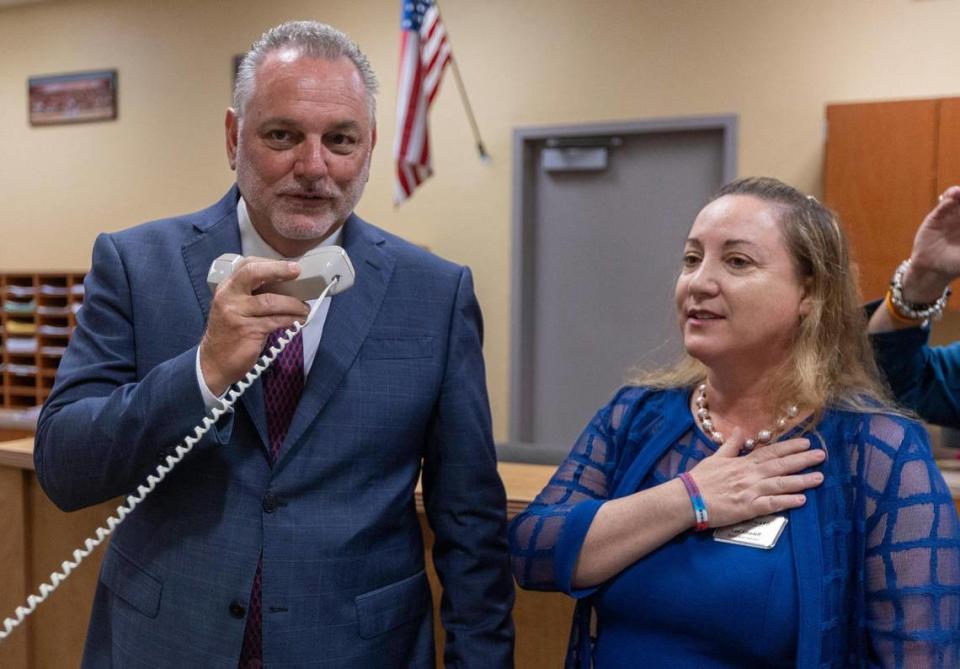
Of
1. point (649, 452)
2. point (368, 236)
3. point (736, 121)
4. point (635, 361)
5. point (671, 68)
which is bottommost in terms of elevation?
point (635, 361)

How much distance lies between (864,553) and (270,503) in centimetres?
83

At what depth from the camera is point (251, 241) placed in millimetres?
1371

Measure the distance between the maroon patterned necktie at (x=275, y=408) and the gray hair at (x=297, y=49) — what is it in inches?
13.9

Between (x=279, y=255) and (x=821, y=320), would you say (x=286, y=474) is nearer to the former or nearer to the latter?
(x=279, y=255)

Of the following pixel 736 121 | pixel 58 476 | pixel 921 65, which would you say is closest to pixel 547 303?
pixel 736 121

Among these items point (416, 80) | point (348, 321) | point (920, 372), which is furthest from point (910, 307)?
point (416, 80)

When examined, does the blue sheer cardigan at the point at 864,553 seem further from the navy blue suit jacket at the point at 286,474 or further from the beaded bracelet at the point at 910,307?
the beaded bracelet at the point at 910,307

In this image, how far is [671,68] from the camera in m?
4.72

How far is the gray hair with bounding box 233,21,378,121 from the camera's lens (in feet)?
4.17

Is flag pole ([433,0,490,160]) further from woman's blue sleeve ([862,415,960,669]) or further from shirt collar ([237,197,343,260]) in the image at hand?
woman's blue sleeve ([862,415,960,669])

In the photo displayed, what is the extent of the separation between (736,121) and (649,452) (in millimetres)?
3563

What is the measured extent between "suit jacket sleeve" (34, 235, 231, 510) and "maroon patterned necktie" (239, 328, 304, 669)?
0.11 metres

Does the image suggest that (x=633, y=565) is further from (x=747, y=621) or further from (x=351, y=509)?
(x=351, y=509)

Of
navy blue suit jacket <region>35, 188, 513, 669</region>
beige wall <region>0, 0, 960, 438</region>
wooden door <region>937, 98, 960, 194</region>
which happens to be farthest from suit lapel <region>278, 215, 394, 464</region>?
beige wall <region>0, 0, 960, 438</region>
